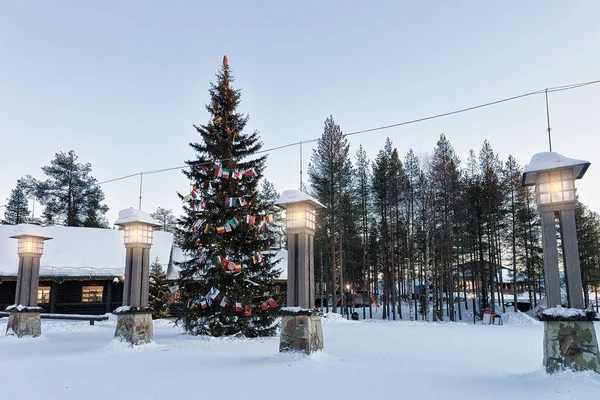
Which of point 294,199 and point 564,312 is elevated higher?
point 294,199

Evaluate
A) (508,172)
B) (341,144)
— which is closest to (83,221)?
(341,144)

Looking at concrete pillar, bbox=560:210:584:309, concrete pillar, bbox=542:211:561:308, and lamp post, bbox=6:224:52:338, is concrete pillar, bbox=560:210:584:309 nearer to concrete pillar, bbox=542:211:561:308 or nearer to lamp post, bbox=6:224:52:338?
concrete pillar, bbox=542:211:561:308

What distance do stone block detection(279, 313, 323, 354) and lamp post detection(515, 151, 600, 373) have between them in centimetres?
475

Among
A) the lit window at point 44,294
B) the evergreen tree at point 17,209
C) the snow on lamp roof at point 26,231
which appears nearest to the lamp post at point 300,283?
the snow on lamp roof at point 26,231

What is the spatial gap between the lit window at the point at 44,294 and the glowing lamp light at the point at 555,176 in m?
27.3

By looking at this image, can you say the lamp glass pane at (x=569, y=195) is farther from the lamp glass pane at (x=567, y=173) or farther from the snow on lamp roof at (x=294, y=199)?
the snow on lamp roof at (x=294, y=199)

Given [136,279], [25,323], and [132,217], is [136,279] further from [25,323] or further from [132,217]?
[25,323]

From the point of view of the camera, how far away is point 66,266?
2542 centimetres

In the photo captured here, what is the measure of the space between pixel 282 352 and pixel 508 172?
1018 inches

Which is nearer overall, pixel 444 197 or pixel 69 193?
pixel 444 197

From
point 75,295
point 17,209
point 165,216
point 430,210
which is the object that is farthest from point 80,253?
point 165,216

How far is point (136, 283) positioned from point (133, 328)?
4.30 feet

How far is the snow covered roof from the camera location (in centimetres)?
2480

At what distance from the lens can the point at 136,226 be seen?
1359cm
